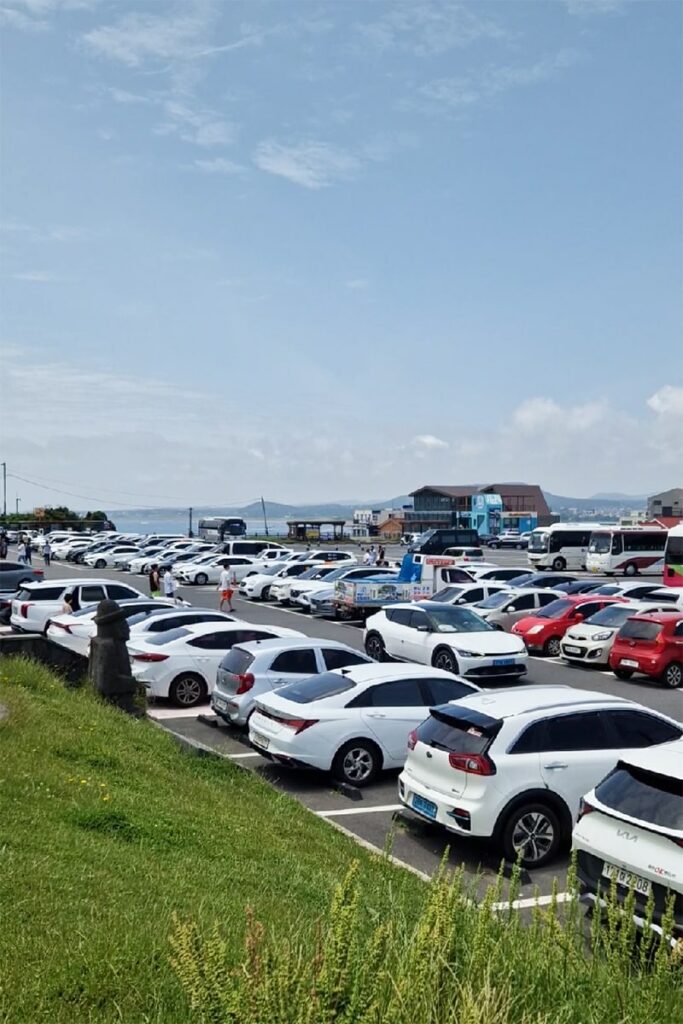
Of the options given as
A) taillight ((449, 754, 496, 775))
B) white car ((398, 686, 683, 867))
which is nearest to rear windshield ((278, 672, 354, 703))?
white car ((398, 686, 683, 867))

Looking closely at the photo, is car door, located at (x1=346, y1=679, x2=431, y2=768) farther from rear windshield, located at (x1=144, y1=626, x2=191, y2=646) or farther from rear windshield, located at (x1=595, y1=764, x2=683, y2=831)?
rear windshield, located at (x1=144, y1=626, x2=191, y2=646)

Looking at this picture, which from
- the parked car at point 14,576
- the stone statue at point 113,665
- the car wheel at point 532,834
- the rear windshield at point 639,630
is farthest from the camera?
the parked car at point 14,576

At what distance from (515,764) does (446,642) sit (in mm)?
10104

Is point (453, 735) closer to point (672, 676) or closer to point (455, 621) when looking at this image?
point (455, 621)

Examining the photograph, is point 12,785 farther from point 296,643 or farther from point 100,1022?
point 296,643

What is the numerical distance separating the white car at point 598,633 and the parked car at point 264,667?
27.3ft

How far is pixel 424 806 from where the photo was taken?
9.69 meters

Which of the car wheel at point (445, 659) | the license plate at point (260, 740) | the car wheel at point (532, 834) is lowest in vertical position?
the car wheel at point (532, 834)

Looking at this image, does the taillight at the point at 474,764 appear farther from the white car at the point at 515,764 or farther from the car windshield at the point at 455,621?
the car windshield at the point at 455,621

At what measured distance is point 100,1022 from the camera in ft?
13.8

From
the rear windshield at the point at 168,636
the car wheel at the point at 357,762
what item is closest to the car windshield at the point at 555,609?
the rear windshield at the point at 168,636

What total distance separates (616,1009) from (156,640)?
549 inches

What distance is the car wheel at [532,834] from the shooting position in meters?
9.21

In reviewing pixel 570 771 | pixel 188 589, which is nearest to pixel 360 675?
pixel 570 771
